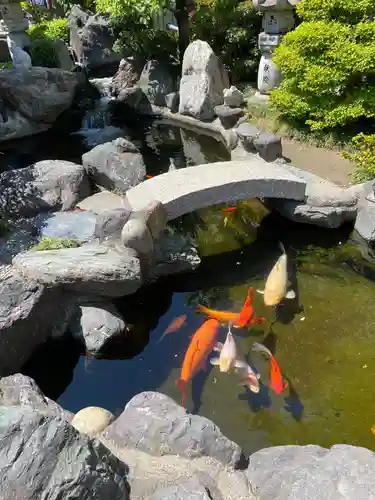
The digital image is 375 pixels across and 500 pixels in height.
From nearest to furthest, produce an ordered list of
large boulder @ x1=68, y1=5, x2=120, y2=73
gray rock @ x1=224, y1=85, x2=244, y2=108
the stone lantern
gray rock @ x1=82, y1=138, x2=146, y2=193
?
1. gray rock @ x1=82, y1=138, x2=146, y2=193
2. the stone lantern
3. gray rock @ x1=224, y1=85, x2=244, y2=108
4. large boulder @ x1=68, y1=5, x2=120, y2=73

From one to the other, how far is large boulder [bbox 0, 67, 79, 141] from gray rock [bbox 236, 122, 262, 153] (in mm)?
6719

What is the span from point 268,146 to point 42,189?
461 cm

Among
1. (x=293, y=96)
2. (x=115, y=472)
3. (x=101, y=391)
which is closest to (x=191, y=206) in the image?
(x=101, y=391)

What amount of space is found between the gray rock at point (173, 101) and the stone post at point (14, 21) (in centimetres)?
554

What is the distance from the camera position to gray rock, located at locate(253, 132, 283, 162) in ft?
32.4

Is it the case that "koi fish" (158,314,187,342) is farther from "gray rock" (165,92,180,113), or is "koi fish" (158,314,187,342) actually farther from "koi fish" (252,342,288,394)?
"gray rock" (165,92,180,113)

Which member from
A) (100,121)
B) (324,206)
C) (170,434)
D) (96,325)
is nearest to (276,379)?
(170,434)

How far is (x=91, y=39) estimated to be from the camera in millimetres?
19234

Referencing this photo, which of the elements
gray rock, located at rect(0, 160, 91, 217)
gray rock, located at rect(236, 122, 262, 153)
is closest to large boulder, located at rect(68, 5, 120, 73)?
gray rock, located at rect(236, 122, 262, 153)

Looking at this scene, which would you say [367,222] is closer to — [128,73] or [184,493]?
[184,493]

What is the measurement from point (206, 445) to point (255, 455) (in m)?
0.43

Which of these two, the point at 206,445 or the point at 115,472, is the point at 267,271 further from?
the point at 115,472

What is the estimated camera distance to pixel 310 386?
5.90 m

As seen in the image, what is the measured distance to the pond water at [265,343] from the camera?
5539 mm
